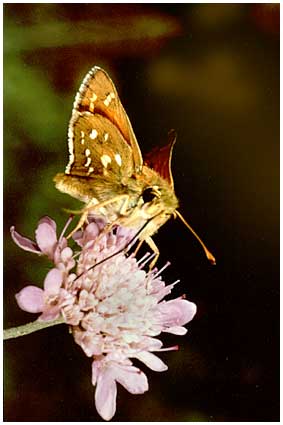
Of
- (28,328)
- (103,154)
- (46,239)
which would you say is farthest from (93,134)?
(28,328)

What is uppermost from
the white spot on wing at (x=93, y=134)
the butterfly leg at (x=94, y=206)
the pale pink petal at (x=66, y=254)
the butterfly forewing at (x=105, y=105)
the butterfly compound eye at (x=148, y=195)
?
the butterfly forewing at (x=105, y=105)

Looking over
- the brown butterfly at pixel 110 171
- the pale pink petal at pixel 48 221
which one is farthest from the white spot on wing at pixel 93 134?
the pale pink petal at pixel 48 221

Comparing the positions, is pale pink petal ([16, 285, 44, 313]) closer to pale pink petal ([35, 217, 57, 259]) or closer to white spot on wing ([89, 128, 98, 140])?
pale pink petal ([35, 217, 57, 259])

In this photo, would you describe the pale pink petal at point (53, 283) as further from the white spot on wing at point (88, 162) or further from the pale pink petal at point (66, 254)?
the white spot on wing at point (88, 162)

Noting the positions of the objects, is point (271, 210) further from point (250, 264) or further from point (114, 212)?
point (114, 212)

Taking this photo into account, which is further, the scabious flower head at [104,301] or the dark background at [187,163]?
the dark background at [187,163]

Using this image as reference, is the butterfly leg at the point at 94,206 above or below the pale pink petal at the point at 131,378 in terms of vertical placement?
above

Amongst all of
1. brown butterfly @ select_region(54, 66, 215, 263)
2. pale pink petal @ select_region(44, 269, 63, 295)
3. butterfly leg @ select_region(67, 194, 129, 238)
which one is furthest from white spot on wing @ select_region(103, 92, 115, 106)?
pale pink petal @ select_region(44, 269, 63, 295)

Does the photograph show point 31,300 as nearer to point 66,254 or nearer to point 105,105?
point 66,254
